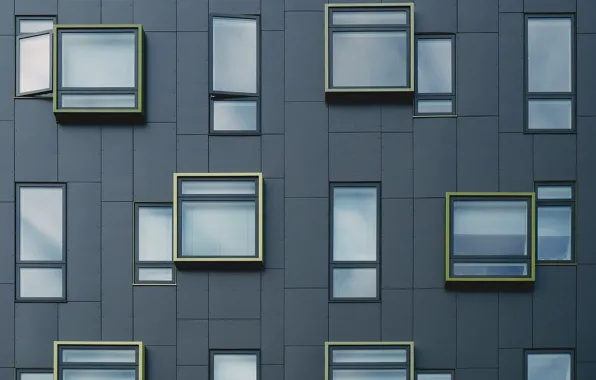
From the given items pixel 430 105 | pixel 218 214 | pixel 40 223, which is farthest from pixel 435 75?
pixel 40 223

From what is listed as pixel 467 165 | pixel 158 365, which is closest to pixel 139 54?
pixel 158 365

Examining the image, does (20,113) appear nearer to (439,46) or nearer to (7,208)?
(7,208)

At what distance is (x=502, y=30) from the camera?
29.5ft

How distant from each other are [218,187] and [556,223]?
Result: 5.96m

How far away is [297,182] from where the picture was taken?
350 inches

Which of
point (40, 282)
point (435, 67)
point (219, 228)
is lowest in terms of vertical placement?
point (40, 282)

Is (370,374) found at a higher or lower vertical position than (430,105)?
lower

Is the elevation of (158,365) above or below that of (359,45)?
below

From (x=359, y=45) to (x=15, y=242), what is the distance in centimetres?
690

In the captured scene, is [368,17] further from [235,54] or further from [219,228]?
[219,228]

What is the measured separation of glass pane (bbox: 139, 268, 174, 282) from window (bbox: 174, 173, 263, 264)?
545mm

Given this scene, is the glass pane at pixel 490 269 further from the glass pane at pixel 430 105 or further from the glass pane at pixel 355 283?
the glass pane at pixel 430 105

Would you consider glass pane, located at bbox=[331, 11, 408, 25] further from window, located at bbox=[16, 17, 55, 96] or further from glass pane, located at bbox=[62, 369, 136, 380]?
glass pane, located at bbox=[62, 369, 136, 380]

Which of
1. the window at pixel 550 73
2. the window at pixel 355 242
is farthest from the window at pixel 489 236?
the window at pixel 550 73
